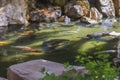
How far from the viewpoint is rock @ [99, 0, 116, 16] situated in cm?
2080

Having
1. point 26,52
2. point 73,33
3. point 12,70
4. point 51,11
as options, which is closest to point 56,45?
point 26,52

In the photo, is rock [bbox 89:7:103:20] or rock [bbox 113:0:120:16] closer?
rock [bbox 89:7:103:20]

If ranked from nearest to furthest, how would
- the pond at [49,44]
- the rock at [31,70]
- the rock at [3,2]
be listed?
the rock at [31,70], the pond at [49,44], the rock at [3,2]

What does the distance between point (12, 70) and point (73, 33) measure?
9.20 metres

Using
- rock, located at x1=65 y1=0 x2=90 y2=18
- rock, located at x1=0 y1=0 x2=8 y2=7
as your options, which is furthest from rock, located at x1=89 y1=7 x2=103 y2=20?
rock, located at x1=0 y1=0 x2=8 y2=7

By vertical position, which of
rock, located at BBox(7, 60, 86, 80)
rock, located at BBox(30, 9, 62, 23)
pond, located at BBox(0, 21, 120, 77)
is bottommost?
pond, located at BBox(0, 21, 120, 77)

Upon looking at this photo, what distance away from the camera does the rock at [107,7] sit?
20797 millimetres

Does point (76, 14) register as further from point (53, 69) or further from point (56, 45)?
point (53, 69)

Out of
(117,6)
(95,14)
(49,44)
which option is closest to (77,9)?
(95,14)

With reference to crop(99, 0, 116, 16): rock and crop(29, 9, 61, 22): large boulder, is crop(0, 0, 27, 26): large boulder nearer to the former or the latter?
crop(29, 9, 61, 22): large boulder

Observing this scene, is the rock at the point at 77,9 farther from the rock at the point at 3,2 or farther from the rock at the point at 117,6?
the rock at the point at 3,2

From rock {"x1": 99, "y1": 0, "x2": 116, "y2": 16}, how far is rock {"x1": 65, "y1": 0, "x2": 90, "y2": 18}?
3.57 feet

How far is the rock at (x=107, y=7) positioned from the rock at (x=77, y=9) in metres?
1.09

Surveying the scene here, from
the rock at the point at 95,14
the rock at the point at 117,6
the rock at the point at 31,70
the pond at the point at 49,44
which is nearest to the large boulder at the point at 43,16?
the rock at the point at 95,14
